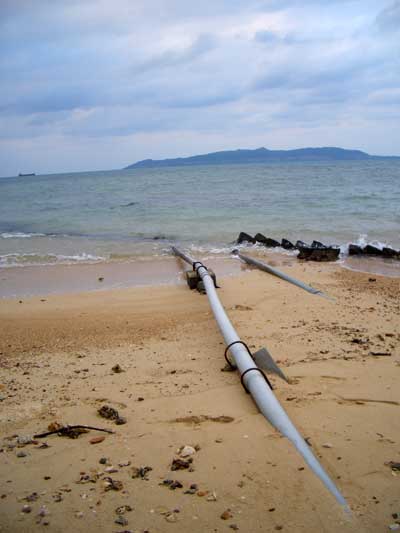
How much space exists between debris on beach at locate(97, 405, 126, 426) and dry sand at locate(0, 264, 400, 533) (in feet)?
0.19

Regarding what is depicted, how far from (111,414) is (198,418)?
74 centimetres

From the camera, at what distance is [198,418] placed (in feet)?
12.2

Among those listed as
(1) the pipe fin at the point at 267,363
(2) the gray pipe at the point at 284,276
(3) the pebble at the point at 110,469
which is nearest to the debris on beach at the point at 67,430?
(3) the pebble at the point at 110,469

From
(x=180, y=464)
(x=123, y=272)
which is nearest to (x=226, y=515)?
(x=180, y=464)

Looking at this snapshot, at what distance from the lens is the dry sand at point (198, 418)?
2.63 meters

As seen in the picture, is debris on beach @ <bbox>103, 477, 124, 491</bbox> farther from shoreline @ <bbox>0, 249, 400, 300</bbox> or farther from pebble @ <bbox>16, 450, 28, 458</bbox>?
shoreline @ <bbox>0, 249, 400, 300</bbox>

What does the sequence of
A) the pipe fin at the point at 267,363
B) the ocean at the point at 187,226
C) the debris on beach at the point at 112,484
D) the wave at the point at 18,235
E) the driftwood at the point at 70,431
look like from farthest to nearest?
the wave at the point at 18,235 < the ocean at the point at 187,226 < the pipe fin at the point at 267,363 < the driftwood at the point at 70,431 < the debris on beach at the point at 112,484

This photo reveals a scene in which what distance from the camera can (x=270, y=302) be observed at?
24.8ft

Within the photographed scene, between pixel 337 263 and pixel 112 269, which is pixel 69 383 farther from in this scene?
pixel 337 263

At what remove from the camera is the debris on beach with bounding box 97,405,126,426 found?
3.69 meters

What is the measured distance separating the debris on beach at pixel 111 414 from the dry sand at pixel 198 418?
0.19 ft

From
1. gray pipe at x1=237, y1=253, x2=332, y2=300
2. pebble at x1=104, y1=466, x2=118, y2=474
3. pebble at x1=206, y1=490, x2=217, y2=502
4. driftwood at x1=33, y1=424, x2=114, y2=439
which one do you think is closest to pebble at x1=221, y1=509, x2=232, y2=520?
pebble at x1=206, y1=490, x2=217, y2=502

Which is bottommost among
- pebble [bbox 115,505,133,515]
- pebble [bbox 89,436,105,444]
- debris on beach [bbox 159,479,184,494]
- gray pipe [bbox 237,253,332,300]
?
pebble [bbox 115,505,133,515]

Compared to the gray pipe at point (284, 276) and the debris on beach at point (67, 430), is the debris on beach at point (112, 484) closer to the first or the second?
the debris on beach at point (67, 430)
